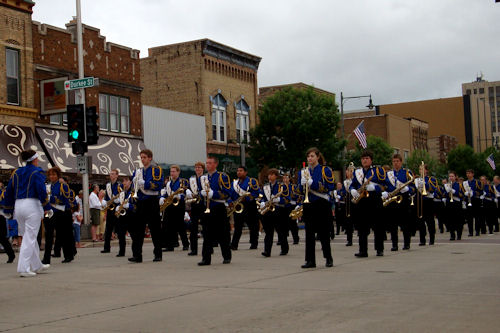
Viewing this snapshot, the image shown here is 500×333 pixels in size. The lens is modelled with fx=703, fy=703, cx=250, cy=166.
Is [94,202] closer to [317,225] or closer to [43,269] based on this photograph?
[43,269]

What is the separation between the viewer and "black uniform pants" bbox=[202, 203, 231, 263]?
1245 cm

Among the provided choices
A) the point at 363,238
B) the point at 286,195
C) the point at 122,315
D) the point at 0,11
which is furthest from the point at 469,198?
the point at 0,11

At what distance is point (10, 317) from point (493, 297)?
17.0 feet

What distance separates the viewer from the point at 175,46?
141ft

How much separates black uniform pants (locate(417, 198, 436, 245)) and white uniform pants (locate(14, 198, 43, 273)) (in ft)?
29.8

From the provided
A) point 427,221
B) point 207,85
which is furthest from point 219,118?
point 427,221

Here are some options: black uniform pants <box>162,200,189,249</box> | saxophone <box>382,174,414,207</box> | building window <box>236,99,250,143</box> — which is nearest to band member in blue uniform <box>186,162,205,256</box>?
black uniform pants <box>162,200,189,249</box>

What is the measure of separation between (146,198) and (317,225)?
3.67 m

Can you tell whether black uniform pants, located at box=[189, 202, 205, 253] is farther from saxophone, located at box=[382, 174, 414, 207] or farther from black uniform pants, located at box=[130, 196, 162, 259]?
saxophone, located at box=[382, 174, 414, 207]

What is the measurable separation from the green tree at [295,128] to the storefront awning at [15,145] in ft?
52.8

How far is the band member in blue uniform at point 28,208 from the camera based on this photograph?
11.3 m

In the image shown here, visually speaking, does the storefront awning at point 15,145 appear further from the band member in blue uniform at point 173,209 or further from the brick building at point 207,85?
the brick building at point 207,85

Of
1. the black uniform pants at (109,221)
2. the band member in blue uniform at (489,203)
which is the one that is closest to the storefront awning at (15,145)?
the black uniform pants at (109,221)

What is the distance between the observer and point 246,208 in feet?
58.0
